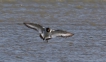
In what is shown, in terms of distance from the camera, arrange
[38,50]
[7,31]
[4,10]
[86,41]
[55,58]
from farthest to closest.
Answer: [4,10] → [7,31] → [86,41] → [38,50] → [55,58]

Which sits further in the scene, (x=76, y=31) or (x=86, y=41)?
(x=76, y=31)

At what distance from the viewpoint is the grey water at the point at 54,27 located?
14211mm

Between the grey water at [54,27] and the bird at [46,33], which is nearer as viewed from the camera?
the bird at [46,33]

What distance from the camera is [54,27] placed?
19297mm

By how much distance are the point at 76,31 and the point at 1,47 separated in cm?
374

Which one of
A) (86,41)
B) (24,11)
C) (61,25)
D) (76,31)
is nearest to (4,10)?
(24,11)

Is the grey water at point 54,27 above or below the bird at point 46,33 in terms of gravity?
below

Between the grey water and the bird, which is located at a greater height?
the bird

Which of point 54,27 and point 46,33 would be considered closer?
point 46,33

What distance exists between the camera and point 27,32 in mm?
18172

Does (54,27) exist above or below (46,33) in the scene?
below

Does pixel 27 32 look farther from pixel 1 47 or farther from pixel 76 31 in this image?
pixel 1 47

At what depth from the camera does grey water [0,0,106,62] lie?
46.6 ft

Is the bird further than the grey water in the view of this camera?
No
